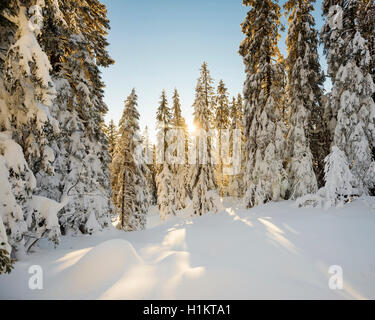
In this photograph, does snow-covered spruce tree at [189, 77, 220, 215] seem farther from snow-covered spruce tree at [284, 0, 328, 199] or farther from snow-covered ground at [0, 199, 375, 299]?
snow-covered ground at [0, 199, 375, 299]

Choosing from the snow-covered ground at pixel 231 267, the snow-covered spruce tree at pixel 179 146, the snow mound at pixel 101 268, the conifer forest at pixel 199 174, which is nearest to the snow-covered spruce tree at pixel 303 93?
the conifer forest at pixel 199 174

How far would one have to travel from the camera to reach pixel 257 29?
13328 mm

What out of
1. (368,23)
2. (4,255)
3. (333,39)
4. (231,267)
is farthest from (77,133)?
(368,23)

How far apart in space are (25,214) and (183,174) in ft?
62.0

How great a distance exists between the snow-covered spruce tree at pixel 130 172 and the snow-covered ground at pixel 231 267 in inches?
431

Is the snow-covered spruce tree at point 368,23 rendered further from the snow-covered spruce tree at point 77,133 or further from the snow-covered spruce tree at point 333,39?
the snow-covered spruce tree at point 77,133

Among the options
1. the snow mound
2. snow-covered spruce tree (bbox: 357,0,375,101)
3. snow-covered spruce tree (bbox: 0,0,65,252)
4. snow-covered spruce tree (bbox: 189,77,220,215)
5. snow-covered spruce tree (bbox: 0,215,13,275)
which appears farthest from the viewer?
snow-covered spruce tree (bbox: 189,77,220,215)

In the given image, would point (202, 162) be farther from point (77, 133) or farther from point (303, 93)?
point (77, 133)

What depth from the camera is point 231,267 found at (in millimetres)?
4566

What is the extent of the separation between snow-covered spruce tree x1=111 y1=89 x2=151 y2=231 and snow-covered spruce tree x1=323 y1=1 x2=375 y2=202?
14812 millimetres

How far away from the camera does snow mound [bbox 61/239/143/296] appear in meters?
3.89

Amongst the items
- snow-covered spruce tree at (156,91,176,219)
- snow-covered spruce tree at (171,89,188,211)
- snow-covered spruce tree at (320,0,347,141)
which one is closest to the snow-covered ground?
snow-covered spruce tree at (320,0,347,141)
